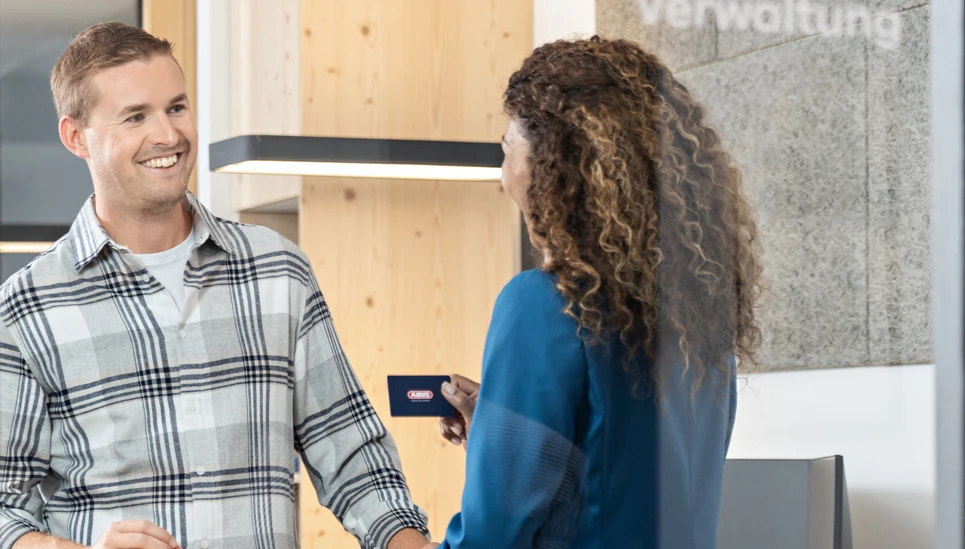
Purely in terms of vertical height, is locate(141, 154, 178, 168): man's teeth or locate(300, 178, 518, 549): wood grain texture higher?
locate(141, 154, 178, 168): man's teeth

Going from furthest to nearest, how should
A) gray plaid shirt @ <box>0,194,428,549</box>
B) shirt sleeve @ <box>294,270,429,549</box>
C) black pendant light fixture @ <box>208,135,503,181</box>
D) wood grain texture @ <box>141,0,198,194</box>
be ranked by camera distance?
wood grain texture @ <box>141,0,198,194</box> → black pendant light fixture @ <box>208,135,503,181</box> → shirt sleeve @ <box>294,270,429,549</box> → gray plaid shirt @ <box>0,194,428,549</box>

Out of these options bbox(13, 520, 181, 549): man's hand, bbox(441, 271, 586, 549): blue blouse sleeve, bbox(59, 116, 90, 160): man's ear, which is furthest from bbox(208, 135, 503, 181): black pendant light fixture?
bbox(441, 271, 586, 549): blue blouse sleeve

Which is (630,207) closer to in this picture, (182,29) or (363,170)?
(363,170)

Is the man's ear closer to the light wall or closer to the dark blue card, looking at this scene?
the dark blue card

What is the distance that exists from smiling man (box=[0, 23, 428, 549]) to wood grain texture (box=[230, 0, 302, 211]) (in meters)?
1.42

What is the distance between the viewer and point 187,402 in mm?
1728

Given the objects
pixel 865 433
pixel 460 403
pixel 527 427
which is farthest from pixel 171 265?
pixel 865 433

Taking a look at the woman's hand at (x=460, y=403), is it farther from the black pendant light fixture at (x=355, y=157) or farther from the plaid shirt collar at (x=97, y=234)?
the black pendant light fixture at (x=355, y=157)

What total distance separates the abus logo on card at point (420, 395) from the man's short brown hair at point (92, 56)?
636 millimetres

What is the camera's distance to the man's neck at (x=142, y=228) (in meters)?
1.79

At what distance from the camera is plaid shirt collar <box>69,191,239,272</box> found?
68.2 inches

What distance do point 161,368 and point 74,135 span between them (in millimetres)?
405

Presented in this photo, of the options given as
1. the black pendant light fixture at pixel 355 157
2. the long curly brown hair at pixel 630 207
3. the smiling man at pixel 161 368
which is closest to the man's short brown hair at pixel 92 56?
the smiling man at pixel 161 368

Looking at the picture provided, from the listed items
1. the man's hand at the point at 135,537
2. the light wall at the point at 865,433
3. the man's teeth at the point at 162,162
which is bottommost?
the man's hand at the point at 135,537
